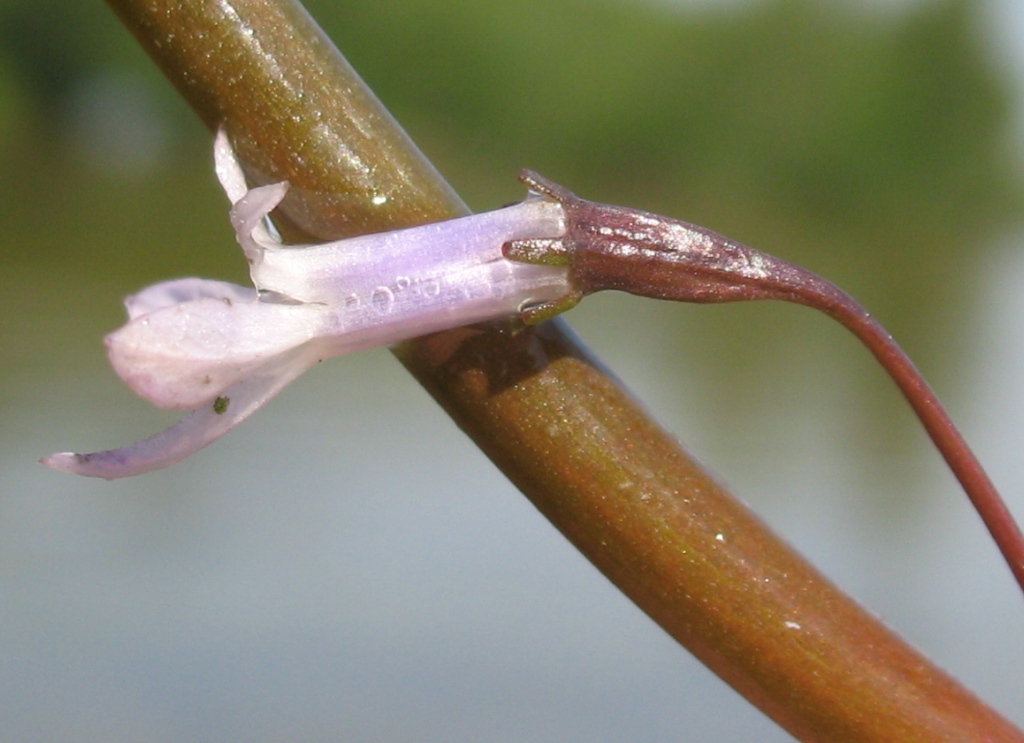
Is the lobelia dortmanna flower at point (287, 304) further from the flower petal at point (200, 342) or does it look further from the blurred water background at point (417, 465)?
the blurred water background at point (417, 465)

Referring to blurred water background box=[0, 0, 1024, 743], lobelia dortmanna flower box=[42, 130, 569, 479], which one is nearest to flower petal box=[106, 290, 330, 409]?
lobelia dortmanna flower box=[42, 130, 569, 479]

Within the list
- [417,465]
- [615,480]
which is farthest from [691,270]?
[417,465]

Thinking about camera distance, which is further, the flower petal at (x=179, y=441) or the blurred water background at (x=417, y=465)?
the blurred water background at (x=417, y=465)

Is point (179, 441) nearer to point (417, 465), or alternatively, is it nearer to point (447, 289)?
point (447, 289)

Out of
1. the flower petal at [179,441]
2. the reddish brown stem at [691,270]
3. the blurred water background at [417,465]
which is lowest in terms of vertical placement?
the flower petal at [179,441]

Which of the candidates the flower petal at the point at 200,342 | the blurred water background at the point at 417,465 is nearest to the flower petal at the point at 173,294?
the flower petal at the point at 200,342

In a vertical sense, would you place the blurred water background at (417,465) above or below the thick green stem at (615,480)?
above

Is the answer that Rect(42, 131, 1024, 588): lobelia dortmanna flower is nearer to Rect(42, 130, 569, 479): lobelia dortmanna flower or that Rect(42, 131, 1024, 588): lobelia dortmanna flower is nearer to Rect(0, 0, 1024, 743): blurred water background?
Rect(42, 130, 569, 479): lobelia dortmanna flower
